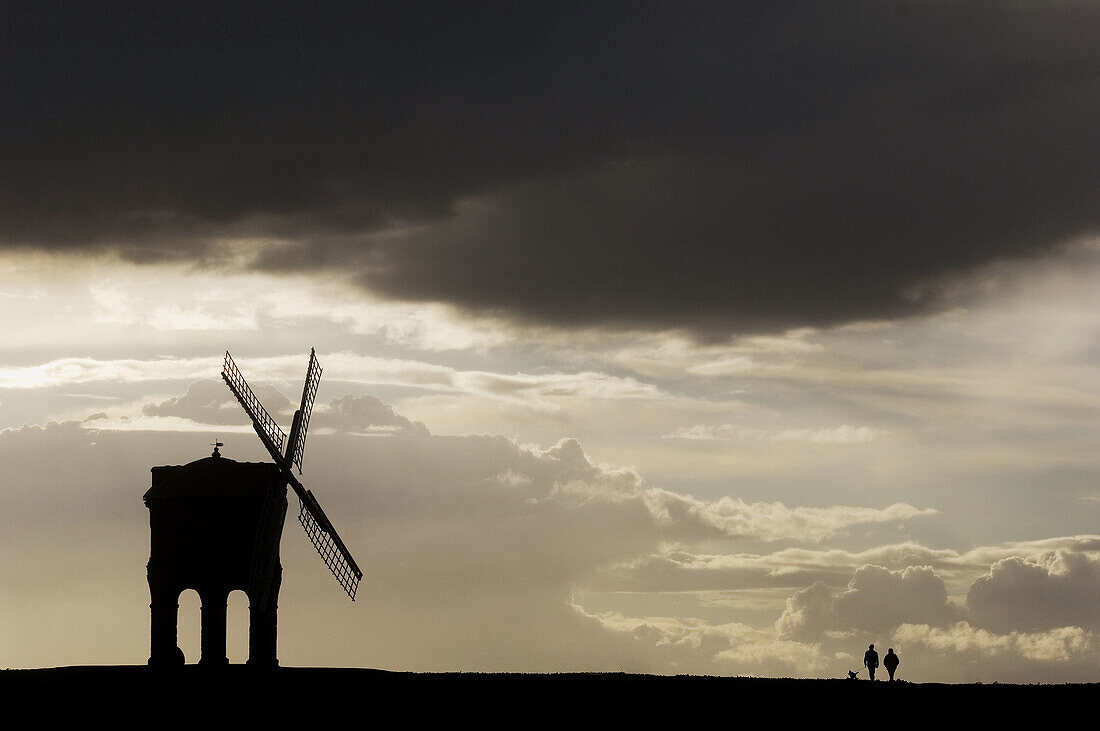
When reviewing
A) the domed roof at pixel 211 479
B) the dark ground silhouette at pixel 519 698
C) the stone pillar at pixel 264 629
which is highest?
the domed roof at pixel 211 479

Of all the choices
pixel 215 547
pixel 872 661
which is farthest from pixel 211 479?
pixel 872 661

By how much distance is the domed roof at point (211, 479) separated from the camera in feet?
172

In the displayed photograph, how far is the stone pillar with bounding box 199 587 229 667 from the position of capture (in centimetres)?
5288

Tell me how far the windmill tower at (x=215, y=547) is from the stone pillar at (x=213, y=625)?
0.03 metres

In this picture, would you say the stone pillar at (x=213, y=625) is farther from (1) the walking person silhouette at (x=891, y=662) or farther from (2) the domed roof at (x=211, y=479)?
(1) the walking person silhouette at (x=891, y=662)

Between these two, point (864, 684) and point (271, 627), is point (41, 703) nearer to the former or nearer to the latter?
point (271, 627)

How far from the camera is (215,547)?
172 feet

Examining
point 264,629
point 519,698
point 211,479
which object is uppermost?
point 211,479

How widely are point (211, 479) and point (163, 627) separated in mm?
5388

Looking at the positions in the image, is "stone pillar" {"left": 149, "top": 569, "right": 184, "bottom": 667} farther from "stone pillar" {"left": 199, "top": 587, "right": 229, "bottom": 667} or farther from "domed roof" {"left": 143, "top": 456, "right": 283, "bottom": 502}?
"domed roof" {"left": 143, "top": 456, "right": 283, "bottom": 502}

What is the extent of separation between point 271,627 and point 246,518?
13.9 ft

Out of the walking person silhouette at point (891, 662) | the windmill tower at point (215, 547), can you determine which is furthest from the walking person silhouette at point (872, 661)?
the windmill tower at point (215, 547)

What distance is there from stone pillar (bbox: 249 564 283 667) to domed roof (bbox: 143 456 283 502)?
122 inches

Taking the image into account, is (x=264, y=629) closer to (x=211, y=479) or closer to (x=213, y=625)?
(x=213, y=625)
